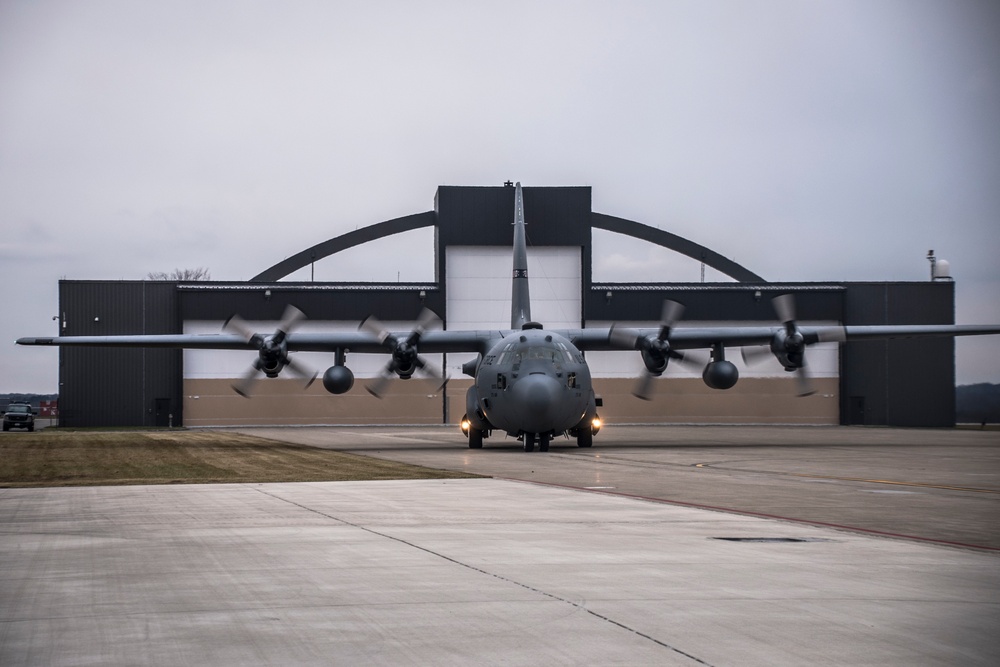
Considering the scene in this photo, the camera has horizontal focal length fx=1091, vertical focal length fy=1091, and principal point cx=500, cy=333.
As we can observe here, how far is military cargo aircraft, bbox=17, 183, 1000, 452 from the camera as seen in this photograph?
1367 inches

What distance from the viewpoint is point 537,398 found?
33531 mm

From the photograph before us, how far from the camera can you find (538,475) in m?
24.2

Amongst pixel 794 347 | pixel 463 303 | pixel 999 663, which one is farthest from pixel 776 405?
pixel 999 663

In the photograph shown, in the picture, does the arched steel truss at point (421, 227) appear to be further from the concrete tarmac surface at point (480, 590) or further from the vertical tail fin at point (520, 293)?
the concrete tarmac surface at point (480, 590)

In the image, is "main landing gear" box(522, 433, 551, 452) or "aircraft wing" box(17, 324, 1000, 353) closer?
"main landing gear" box(522, 433, 551, 452)

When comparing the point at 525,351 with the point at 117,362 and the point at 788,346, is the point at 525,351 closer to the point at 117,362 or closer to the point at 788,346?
the point at 788,346

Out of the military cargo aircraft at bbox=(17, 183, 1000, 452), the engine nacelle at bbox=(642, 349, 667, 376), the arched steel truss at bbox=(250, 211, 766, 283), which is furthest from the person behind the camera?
the arched steel truss at bbox=(250, 211, 766, 283)

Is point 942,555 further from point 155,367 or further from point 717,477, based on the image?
point 155,367

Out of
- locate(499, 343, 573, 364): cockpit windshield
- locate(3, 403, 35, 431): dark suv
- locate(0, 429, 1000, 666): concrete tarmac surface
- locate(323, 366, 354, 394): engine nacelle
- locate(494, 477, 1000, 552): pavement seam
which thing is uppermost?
locate(499, 343, 573, 364): cockpit windshield

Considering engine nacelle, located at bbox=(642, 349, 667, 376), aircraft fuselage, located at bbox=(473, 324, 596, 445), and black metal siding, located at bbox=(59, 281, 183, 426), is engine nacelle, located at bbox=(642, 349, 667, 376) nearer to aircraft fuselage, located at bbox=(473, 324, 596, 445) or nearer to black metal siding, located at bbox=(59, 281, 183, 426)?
aircraft fuselage, located at bbox=(473, 324, 596, 445)

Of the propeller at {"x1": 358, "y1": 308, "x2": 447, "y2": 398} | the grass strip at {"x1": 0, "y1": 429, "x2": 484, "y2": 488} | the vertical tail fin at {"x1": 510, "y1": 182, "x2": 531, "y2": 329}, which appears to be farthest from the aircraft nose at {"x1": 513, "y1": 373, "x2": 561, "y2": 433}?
the vertical tail fin at {"x1": 510, "y1": 182, "x2": 531, "y2": 329}

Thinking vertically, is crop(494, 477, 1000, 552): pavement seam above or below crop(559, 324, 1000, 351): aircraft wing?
below

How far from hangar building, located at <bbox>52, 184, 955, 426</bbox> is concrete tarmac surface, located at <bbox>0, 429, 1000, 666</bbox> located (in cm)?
5187

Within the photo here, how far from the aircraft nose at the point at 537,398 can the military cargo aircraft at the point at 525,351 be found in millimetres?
31
